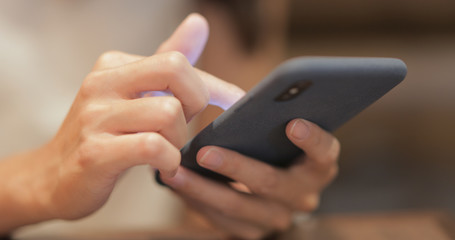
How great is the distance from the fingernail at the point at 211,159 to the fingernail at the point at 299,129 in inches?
2.6

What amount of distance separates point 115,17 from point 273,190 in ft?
1.79

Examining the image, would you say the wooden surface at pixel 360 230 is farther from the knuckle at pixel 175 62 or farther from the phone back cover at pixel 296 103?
the knuckle at pixel 175 62

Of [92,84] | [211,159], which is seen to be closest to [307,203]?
[211,159]

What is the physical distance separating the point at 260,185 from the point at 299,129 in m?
0.09

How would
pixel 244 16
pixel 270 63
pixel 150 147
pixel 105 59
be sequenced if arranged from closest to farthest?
pixel 150 147
pixel 105 59
pixel 244 16
pixel 270 63

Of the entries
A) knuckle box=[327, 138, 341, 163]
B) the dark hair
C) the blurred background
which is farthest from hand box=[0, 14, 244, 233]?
the dark hair

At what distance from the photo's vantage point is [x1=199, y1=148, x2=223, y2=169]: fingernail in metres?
0.33

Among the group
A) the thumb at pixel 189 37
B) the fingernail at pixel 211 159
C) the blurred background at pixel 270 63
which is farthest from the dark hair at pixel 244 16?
the fingernail at pixel 211 159

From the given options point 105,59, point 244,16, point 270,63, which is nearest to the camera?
point 105,59

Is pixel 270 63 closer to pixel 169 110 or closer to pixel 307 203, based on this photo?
pixel 307 203

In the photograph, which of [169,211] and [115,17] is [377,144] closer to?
[169,211]

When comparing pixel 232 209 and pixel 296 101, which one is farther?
pixel 232 209

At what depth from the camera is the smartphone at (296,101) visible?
0.25m

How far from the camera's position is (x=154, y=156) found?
0.92 ft
